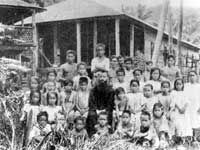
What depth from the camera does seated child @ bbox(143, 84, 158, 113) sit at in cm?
358

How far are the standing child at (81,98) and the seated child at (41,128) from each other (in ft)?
1.10

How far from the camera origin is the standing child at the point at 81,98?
144 inches

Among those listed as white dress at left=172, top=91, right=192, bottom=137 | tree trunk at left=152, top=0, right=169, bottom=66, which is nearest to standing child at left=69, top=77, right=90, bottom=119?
white dress at left=172, top=91, right=192, bottom=137

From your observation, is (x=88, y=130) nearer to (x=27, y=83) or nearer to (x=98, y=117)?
(x=98, y=117)

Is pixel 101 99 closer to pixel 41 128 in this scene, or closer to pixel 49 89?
pixel 49 89

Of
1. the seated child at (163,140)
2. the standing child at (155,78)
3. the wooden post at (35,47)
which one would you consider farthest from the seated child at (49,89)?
the wooden post at (35,47)

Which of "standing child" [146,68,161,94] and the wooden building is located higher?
the wooden building

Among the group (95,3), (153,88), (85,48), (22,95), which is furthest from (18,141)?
(85,48)

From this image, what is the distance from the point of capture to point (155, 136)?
11.3 ft

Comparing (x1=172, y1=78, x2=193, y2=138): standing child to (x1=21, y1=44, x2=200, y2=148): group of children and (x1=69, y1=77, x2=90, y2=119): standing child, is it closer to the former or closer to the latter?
(x1=21, y1=44, x2=200, y2=148): group of children

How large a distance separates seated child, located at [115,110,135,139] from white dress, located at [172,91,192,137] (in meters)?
0.51

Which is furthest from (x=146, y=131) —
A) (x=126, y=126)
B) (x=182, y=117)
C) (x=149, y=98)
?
(x=182, y=117)

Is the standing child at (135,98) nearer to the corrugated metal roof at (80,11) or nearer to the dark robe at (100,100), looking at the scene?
the dark robe at (100,100)

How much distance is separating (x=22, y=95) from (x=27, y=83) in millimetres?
912
